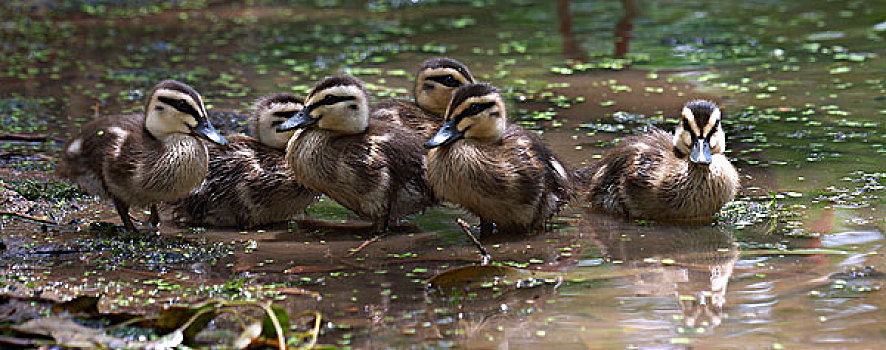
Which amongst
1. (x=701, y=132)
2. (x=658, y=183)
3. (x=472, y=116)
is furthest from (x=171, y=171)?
(x=701, y=132)

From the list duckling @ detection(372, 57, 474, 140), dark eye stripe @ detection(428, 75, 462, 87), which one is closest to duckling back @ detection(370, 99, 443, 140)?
duckling @ detection(372, 57, 474, 140)

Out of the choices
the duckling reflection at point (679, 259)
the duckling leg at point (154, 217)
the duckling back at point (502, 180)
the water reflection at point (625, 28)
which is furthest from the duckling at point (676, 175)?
the water reflection at point (625, 28)

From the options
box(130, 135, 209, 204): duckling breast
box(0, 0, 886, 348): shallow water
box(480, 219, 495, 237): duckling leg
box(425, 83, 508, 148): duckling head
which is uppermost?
box(425, 83, 508, 148): duckling head

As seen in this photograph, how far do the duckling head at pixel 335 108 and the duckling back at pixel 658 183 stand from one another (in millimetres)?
1409

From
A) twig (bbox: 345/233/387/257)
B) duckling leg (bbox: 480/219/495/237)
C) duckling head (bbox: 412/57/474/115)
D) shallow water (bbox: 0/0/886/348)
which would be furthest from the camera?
duckling head (bbox: 412/57/474/115)

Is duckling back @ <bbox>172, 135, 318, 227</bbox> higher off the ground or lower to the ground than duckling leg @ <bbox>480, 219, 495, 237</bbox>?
higher

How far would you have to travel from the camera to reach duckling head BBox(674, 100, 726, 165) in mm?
6098

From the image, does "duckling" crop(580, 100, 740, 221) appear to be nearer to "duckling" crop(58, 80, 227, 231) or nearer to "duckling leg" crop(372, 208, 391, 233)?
"duckling leg" crop(372, 208, 391, 233)

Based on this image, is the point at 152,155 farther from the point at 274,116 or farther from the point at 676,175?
the point at 676,175

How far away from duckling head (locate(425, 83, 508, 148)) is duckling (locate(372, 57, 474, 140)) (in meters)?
0.94

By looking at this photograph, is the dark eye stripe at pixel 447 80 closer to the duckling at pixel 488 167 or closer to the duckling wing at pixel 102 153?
the duckling at pixel 488 167

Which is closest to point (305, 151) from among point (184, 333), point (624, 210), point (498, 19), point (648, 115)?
point (624, 210)

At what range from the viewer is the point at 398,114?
697cm

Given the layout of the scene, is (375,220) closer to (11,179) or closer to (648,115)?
(11,179)
